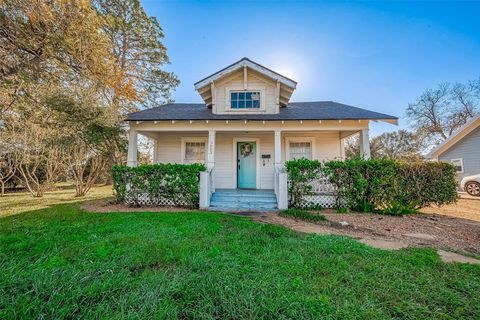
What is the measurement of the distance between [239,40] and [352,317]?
13.6 meters

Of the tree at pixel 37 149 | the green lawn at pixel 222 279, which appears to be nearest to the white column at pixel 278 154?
the green lawn at pixel 222 279

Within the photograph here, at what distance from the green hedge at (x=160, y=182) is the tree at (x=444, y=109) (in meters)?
27.8

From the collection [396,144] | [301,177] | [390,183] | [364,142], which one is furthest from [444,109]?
[301,177]

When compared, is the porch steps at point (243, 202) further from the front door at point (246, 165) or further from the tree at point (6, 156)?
the tree at point (6, 156)

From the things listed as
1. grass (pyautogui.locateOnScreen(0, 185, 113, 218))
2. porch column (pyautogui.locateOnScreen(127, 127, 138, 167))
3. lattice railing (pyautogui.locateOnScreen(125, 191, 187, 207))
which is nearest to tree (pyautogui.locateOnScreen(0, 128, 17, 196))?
grass (pyautogui.locateOnScreen(0, 185, 113, 218))

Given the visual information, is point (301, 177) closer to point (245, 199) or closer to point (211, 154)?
point (245, 199)

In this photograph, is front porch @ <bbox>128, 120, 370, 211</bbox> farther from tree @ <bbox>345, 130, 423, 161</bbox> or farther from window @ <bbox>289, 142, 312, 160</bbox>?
tree @ <bbox>345, 130, 423, 161</bbox>

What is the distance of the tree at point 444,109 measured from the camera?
22031mm

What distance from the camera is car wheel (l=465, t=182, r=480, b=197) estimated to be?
11.1m

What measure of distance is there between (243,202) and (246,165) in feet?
8.71

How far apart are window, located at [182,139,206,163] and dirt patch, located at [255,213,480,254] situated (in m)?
5.03

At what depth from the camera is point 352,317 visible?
172 centimetres

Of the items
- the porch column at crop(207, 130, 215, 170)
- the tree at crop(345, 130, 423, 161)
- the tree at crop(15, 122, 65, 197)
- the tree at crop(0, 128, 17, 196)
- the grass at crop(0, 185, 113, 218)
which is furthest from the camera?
the tree at crop(345, 130, 423, 161)

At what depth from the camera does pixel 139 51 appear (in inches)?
674
